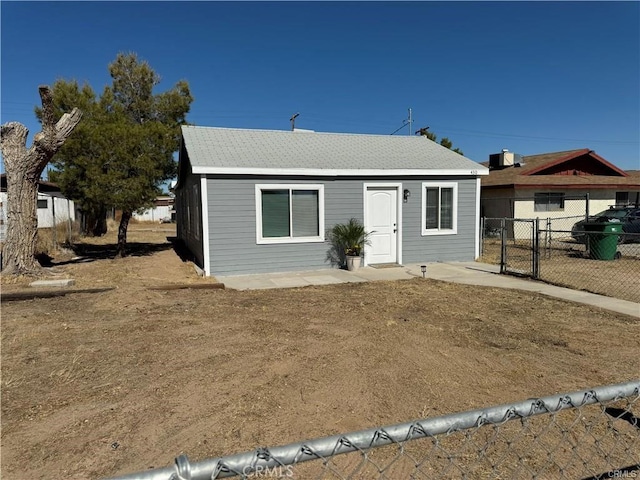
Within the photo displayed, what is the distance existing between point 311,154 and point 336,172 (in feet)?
4.20

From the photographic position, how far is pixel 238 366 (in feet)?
14.5

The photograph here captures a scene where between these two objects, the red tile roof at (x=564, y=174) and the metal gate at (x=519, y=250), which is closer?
the metal gate at (x=519, y=250)

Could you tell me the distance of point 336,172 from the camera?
11117mm

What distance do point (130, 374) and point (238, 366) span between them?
1.04 meters

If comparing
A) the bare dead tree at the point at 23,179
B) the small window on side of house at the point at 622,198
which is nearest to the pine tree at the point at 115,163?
the bare dead tree at the point at 23,179

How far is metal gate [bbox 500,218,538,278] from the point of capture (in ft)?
33.1

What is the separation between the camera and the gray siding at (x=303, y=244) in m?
10.3

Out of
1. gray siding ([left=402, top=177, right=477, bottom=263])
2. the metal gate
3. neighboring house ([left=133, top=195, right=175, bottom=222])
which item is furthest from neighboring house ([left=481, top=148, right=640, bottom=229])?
neighboring house ([left=133, top=195, right=175, bottom=222])

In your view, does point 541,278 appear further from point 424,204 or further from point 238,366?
point 238,366

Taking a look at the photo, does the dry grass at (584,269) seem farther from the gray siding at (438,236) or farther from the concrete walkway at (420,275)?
the gray siding at (438,236)

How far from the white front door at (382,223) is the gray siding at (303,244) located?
0.25 meters

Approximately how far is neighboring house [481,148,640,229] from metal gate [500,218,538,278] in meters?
0.74

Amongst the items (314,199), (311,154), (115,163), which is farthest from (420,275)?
(115,163)

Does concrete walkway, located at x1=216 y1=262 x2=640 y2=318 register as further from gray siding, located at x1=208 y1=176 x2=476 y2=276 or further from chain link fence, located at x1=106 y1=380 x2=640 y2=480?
chain link fence, located at x1=106 y1=380 x2=640 y2=480
